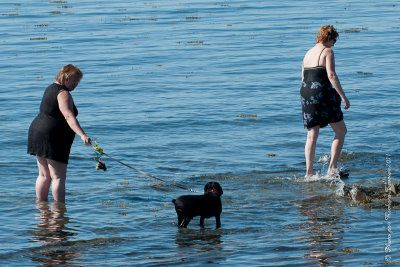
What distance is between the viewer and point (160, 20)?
101 ft

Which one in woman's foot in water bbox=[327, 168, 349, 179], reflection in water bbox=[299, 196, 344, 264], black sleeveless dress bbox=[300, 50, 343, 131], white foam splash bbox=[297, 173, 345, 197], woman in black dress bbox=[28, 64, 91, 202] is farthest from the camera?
woman's foot in water bbox=[327, 168, 349, 179]

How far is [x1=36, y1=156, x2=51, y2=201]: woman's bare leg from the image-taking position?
8945mm

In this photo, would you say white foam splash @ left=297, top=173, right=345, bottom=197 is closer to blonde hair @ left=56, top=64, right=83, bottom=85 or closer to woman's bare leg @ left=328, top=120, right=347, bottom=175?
woman's bare leg @ left=328, top=120, right=347, bottom=175

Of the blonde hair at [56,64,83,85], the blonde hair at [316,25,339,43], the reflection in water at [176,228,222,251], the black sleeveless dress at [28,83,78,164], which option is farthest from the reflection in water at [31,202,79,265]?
the blonde hair at [316,25,339,43]

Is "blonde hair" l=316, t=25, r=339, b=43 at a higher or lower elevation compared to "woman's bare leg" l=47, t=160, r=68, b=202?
higher

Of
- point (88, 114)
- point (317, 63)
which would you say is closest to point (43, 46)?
point (88, 114)

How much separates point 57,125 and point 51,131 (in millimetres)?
98

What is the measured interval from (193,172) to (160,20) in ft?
66.4

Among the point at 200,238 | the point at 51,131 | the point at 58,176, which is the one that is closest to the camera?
the point at 200,238

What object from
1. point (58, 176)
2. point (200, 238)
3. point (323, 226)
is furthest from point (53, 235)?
point (323, 226)

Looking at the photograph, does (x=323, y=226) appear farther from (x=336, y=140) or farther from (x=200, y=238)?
(x=336, y=140)

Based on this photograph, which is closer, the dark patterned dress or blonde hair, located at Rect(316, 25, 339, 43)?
blonde hair, located at Rect(316, 25, 339, 43)

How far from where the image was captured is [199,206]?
8273 mm

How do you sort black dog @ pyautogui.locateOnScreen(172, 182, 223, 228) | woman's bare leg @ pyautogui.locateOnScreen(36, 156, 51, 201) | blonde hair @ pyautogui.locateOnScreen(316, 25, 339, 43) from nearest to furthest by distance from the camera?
black dog @ pyautogui.locateOnScreen(172, 182, 223, 228)
woman's bare leg @ pyautogui.locateOnScreen(36, 156, 51, 201)
blonde hair @ pyautogui.locateOnScreen(316, 25, 339, 43)
